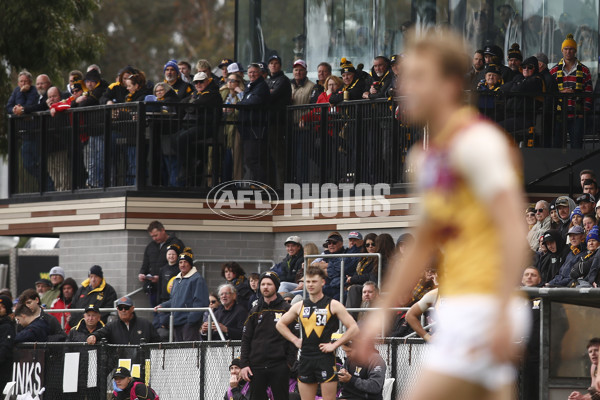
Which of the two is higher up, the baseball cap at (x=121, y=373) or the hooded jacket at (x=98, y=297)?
the hooded jacket at (x=98, y=297)

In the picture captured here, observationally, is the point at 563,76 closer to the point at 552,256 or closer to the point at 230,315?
the point at 552,256

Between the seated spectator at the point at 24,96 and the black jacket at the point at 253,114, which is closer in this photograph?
the black jacket at the point at 253,114

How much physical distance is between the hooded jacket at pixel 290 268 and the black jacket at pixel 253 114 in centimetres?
302

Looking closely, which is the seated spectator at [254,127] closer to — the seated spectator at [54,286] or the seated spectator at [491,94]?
the seated spectator at [54,286]

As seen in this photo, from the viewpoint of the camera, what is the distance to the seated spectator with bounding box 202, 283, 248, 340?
16719mm

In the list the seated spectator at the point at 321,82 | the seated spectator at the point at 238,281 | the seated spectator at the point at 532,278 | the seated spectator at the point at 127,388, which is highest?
the seated spectator at the point at 321,82

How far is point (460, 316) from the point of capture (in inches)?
189

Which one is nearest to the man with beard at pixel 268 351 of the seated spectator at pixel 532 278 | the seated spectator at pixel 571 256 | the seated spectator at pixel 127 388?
the seated spectator at pixel 127 388

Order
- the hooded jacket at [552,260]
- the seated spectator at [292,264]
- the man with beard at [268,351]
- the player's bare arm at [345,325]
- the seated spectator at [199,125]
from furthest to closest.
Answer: the seated spectator at [199,125] < the seated spectator at [292,264] < the hooded jacket at [552,260] < the man with beard at [268,351] < the player's bare arm at [345,325]

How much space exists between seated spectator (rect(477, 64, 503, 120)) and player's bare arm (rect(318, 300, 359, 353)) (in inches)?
248

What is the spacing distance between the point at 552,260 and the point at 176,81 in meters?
8.68

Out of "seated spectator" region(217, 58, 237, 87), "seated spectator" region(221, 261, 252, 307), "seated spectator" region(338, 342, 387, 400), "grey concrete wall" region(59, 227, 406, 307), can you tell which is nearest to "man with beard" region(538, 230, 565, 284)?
"seated spectator" region(338, 342, 387, 400)

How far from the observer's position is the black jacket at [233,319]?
1670 cm

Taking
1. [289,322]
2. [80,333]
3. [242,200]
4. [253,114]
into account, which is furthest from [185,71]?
[289,322]
